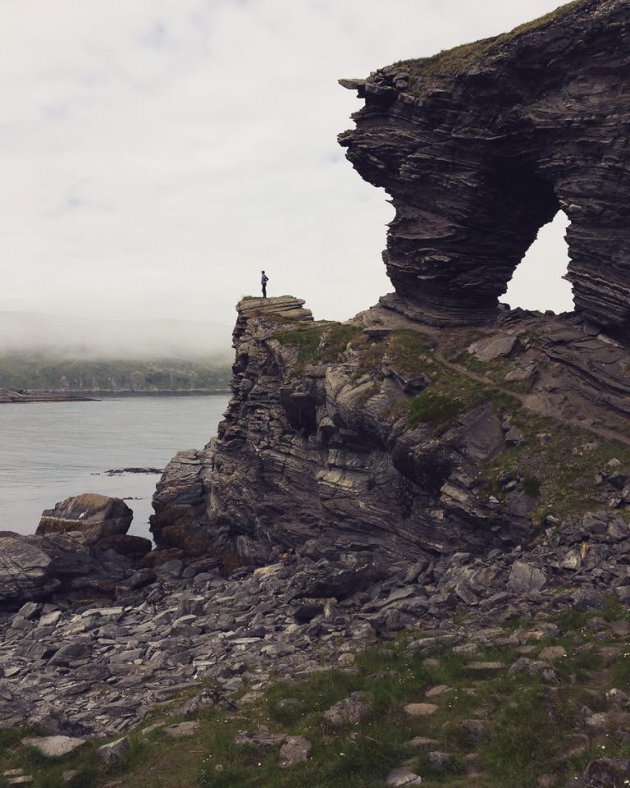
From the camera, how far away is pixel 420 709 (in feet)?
70.6

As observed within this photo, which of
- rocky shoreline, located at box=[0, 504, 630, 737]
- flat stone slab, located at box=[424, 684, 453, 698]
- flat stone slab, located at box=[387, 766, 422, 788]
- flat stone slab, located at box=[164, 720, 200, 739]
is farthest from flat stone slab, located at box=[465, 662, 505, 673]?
flat stone slab, located at box=[164, 720, 200, 739]

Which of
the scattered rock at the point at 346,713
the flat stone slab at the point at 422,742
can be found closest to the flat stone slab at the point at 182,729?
the scattered rock at the point at 346,713

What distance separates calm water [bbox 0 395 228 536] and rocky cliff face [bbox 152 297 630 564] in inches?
827

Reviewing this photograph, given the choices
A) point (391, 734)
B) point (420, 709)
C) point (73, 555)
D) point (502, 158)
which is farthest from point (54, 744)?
point (502, 158)

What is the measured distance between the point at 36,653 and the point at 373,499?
904 inches

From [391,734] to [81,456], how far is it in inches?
4472

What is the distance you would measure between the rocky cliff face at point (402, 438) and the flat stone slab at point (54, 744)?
2496cm

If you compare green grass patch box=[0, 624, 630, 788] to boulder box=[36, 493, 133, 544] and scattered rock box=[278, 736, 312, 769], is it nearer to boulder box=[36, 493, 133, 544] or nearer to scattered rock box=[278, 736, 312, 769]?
scattered rock box=[278, 736, 312, 769]

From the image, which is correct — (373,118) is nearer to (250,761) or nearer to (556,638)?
(556,638)

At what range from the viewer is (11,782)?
20.7 meters

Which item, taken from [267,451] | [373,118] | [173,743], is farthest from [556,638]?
[373,118]

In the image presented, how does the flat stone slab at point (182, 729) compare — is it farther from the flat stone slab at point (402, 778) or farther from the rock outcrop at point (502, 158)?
the rock outcrop at point (502, 158)

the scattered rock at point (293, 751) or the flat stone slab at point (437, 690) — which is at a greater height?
the flat stone slab at point (437, 690)

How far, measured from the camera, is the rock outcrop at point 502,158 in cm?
4269
